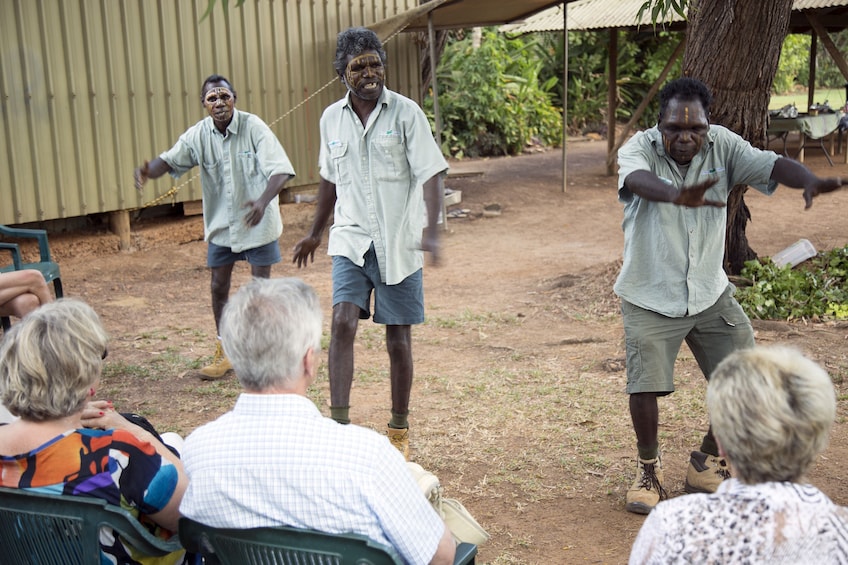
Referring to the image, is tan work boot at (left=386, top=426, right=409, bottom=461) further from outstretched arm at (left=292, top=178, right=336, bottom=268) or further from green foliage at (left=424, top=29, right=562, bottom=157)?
green foliage at (left=424, top=29, right=562, bottom=157)

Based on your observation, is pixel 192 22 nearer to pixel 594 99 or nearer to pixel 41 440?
pixel 41 440

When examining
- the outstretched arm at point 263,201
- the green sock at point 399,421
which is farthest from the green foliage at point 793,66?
the green sock at point 399,421

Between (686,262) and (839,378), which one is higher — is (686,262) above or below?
above

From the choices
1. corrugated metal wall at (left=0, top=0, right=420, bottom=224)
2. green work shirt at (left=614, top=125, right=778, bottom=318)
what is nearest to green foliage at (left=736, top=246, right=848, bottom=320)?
green work shirt at (left=614, top=125, right=778, bottom=318)

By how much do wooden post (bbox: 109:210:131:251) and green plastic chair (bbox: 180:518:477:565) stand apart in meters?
8.36

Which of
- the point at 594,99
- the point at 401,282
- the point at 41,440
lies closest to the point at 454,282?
the point at 401,282

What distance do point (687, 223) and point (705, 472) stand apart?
111 cm

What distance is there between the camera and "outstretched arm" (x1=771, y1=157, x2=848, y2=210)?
11.3 feet

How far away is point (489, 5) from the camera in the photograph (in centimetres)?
1138

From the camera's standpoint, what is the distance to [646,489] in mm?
3938

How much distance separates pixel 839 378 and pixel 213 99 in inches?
162

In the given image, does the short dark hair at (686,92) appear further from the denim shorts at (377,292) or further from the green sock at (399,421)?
the green sock at (399,421)

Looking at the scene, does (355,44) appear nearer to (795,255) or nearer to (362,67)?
(362,67)

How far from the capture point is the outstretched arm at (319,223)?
14.7 feet
